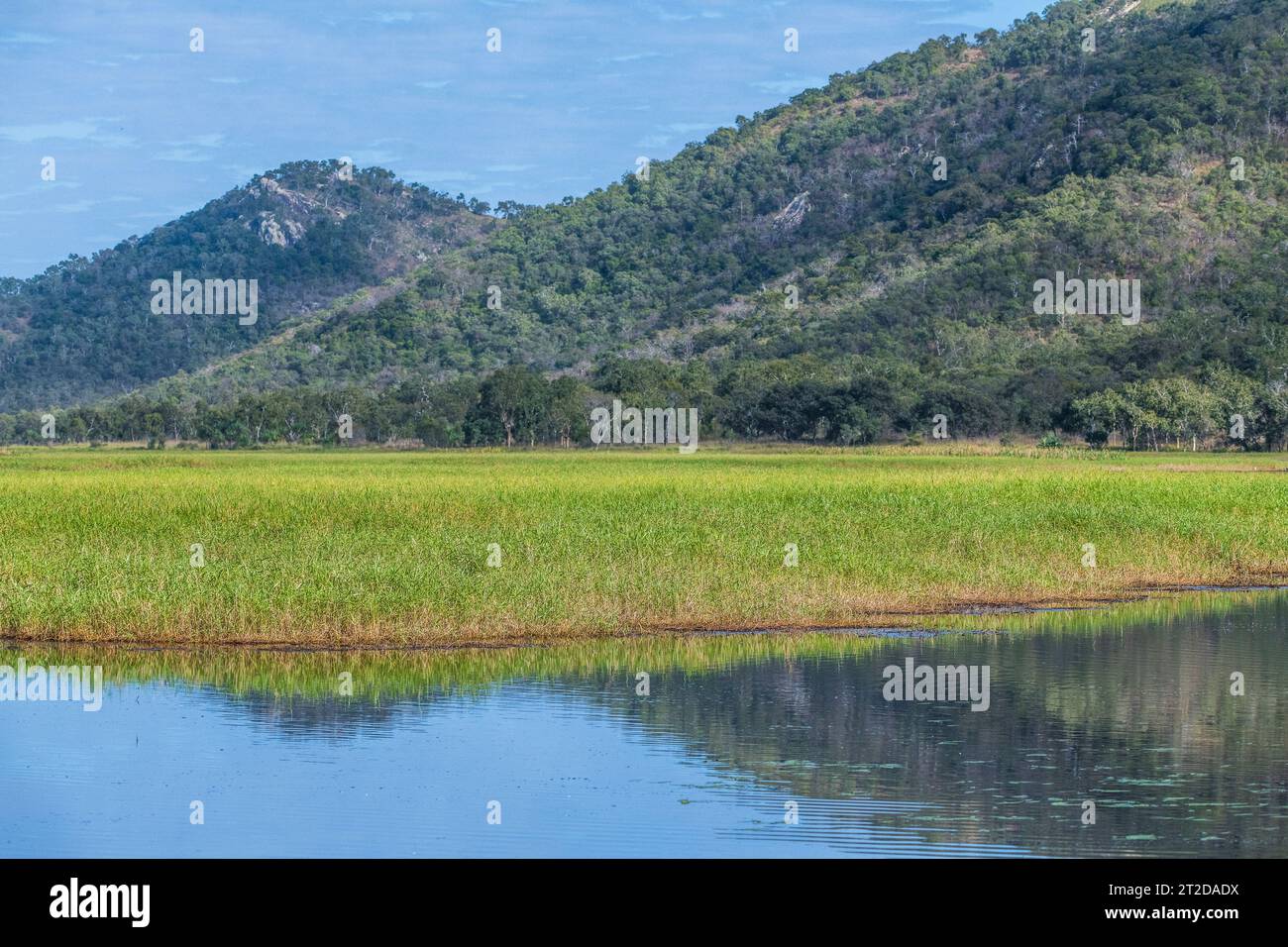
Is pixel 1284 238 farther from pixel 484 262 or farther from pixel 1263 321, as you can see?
pixel 484 262

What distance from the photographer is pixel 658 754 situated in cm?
1756

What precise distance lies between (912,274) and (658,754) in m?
128

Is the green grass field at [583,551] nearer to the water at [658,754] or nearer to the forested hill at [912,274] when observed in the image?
the water at [658,754]

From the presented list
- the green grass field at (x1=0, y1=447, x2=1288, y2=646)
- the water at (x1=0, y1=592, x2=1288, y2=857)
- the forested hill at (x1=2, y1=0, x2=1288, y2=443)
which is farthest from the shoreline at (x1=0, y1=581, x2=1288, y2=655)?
the forested hill at (x1=2, y1=0, x2=1288, y2=443)

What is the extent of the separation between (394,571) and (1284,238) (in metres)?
114

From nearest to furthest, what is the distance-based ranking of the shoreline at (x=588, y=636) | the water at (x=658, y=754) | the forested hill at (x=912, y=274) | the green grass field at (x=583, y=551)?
the water at (x=658, y=754) < the shoreline at (x=588, y=636) < the green grass field at (x=583, y=551) < the forested hill at (x=912, y=274)

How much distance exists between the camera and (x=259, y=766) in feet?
55.5

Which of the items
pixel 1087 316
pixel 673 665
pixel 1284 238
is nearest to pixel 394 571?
pixel 673 665

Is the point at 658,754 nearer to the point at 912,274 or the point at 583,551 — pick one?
the point at 583,551

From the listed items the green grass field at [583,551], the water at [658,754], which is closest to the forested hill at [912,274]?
the green grass field at [583,551]

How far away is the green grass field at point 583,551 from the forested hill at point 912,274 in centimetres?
5355

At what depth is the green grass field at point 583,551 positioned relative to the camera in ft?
81.5

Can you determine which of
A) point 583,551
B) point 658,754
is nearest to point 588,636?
point 583,551

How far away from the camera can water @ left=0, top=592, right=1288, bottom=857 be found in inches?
563
